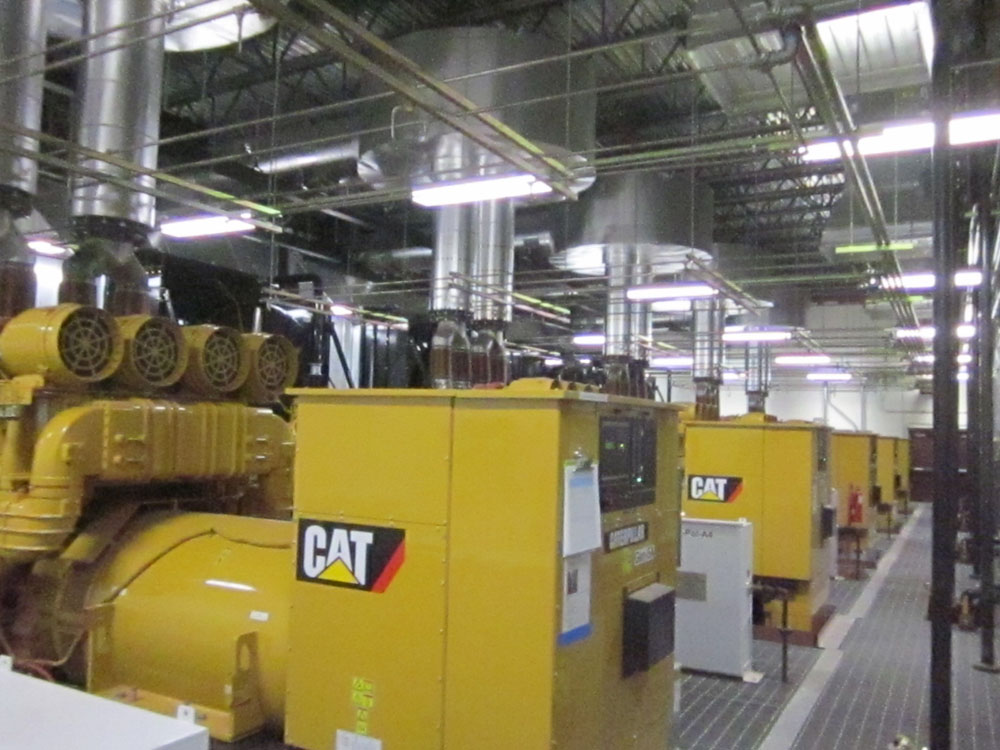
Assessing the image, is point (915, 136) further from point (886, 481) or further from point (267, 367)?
point (886, 481)

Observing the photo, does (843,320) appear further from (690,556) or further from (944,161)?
(944,161)

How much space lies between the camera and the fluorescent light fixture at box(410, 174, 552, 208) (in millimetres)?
4977

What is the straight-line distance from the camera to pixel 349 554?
2695mm

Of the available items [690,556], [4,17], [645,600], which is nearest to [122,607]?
[645,600]

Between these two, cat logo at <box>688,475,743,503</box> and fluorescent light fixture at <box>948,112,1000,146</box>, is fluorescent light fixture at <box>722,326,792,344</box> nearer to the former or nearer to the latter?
cat logo at <box>688,475,743,503</box>

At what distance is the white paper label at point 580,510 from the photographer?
7.77 ft

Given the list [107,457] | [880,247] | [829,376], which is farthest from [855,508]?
[829,376]

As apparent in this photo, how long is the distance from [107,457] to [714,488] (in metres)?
4.65

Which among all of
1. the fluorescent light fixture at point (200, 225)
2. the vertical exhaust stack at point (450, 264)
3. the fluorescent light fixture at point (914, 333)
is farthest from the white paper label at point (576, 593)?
the fluorescent light fixture at point (914, 333)

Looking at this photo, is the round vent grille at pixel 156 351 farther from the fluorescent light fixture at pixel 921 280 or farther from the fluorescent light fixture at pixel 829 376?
the fluorescent light fixture at pixel 829 376

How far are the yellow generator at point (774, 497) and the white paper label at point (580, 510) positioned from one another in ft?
13.5

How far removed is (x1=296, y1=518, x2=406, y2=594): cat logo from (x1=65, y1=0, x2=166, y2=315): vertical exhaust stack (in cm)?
221

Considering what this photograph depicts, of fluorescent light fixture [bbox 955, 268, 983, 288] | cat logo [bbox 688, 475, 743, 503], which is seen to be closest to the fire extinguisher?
fluorescent light fixture [bbox 955, 268, 983, 288]

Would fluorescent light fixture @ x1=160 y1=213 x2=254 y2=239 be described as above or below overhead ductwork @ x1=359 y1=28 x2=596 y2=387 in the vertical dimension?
below
